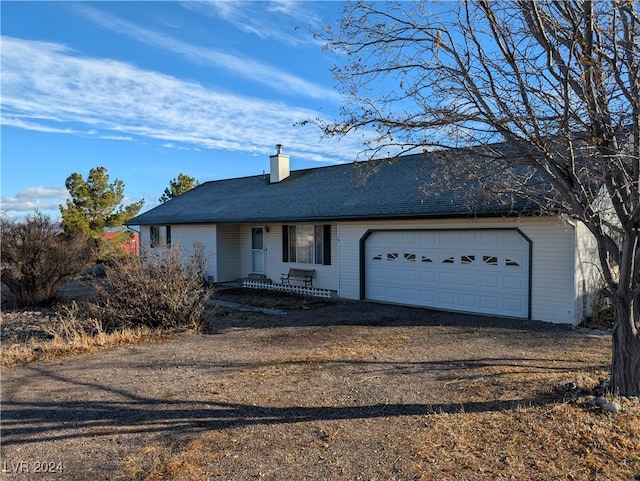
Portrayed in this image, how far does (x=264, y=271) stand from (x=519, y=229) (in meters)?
10.2

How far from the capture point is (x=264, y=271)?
1812 centimetres

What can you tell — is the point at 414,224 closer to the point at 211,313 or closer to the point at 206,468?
the point at 211,313

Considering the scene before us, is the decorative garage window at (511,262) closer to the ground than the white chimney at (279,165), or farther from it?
closer to the ground

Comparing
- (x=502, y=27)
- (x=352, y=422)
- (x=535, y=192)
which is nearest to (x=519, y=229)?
(x=535, y=192)

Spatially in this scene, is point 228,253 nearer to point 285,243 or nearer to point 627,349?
point 285,243

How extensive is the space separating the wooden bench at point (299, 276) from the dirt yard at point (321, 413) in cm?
714

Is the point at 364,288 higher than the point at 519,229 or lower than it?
lower

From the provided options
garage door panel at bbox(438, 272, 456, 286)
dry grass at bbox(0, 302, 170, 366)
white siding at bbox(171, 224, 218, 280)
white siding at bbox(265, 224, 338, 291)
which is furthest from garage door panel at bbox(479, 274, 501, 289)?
white siding at bbox(171, 224, 218, 280)

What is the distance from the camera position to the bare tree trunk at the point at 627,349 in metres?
5.09

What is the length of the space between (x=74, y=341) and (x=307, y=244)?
911 centimetres

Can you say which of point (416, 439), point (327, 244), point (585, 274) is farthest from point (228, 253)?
point (416, 439)

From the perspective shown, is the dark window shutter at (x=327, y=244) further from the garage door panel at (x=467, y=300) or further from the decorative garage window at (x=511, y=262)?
the decorative garage window at (x=511, y=262)

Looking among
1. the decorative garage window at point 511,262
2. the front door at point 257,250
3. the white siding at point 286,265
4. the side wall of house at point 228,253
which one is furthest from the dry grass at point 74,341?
the side wall of house at point 228,253

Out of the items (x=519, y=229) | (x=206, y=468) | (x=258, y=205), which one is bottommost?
(x=206, y=468)
